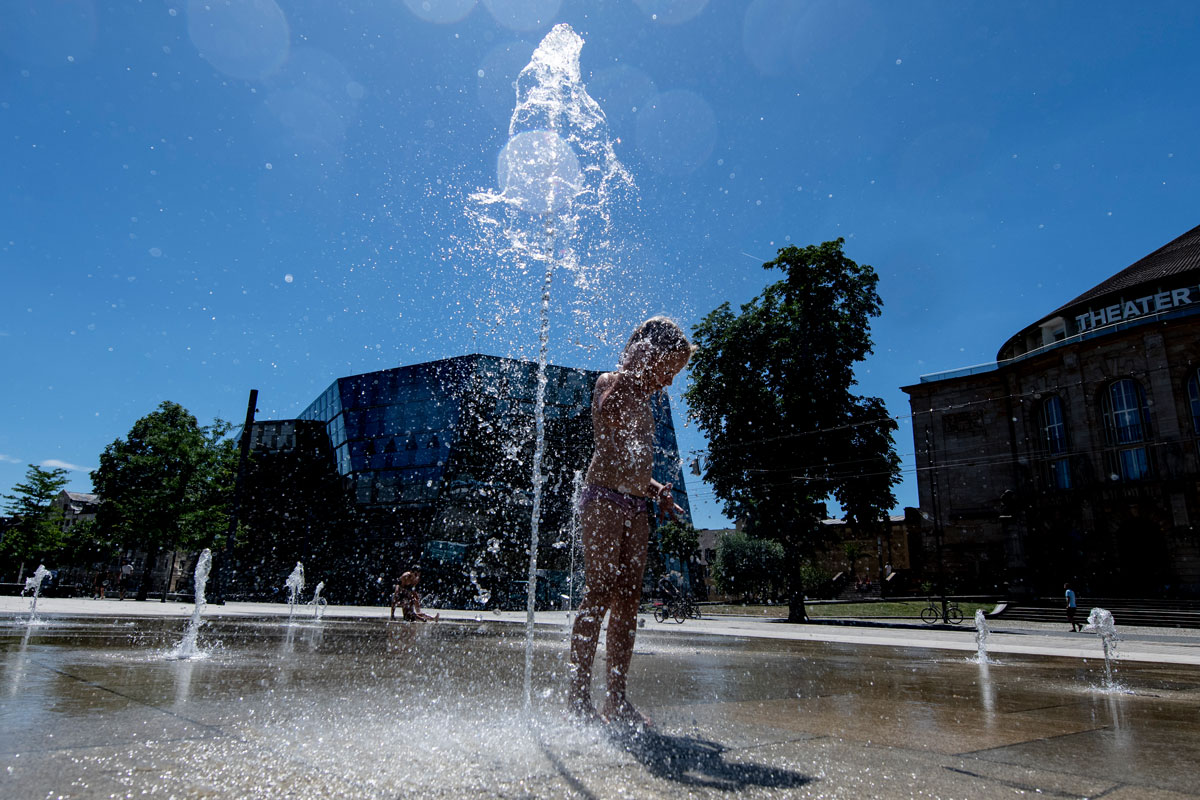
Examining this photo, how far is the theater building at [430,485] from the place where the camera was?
36719 mm

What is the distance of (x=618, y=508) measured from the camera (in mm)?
2998

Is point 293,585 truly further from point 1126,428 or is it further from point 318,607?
point 1126,428

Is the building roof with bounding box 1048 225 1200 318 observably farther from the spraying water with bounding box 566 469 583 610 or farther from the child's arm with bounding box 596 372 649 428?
the child's arm with bounding box 596 372 649 428

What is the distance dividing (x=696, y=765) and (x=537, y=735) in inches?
25.6

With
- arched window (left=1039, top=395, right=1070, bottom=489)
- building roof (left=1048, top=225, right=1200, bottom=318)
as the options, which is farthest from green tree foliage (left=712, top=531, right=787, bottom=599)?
building roof (left=1048, top=225, right=1200, bottom=318)

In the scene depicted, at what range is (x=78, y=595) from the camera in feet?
123

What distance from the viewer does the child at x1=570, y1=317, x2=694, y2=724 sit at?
2930mm

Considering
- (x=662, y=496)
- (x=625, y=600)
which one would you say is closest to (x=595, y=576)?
(x=625, y=600)

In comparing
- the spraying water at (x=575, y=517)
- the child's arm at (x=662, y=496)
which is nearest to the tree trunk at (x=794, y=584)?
the spraying water at (x=575, y=517)

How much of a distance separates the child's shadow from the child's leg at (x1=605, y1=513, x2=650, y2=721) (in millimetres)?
452

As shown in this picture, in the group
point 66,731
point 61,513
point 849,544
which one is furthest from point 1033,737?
point 849,544

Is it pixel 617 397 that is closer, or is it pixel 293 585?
pixel 617 397

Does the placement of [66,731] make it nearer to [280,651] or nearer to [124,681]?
[124,681]

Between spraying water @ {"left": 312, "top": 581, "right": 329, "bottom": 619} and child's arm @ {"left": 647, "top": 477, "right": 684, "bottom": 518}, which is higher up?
child's arm @ {"left": 647, "top": 477, "right": 684, "bottom": 518}
